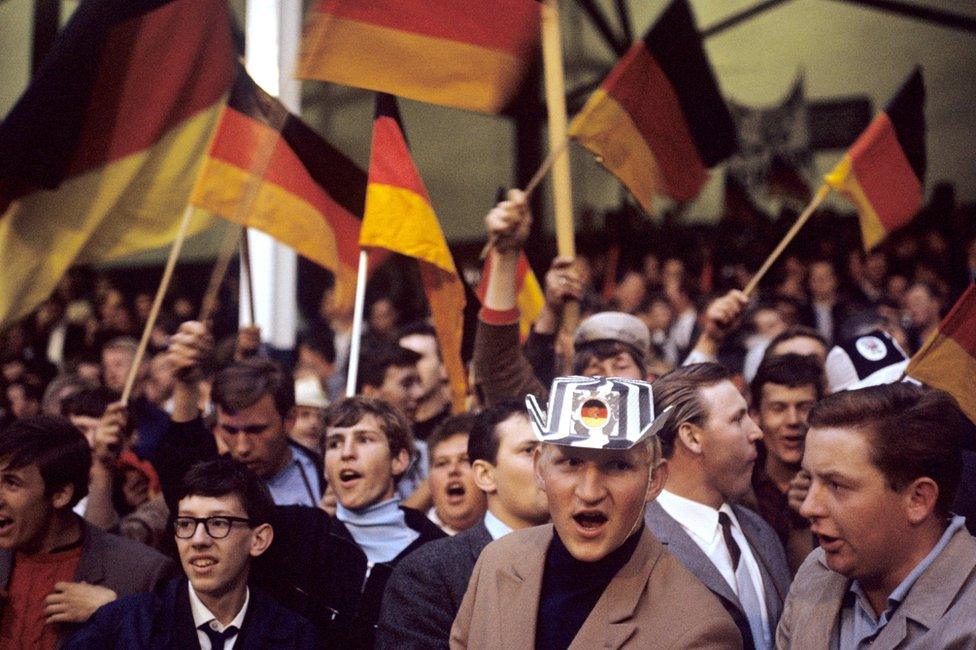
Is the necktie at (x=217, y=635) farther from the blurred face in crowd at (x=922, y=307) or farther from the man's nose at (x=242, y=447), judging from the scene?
the blurred face in crowd at (x=922, y=307)

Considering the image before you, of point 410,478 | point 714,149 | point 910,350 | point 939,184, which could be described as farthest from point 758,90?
point 410,478

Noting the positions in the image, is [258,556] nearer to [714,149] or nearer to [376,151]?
[376,151]

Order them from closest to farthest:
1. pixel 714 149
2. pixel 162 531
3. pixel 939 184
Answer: pixel 162 531 < pixel 714 149 < pixel 939 184

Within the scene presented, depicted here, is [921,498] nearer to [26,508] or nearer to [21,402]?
[26,508]

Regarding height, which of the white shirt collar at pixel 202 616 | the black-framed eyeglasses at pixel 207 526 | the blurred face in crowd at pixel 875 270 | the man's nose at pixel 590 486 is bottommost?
the white shirt collar at pixel 202 616

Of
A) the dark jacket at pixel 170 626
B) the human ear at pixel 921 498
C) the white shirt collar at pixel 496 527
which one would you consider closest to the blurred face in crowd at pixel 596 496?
the human ear at pixel 921 498

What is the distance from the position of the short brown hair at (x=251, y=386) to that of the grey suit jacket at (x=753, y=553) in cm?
183

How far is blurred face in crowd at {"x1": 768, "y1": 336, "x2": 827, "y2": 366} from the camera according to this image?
18.6 ft

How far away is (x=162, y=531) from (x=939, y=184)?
11608mm

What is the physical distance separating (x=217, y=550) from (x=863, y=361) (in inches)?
108

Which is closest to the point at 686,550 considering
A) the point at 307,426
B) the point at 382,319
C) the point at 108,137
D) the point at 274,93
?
the point at 307,426

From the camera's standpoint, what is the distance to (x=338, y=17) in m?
5.05

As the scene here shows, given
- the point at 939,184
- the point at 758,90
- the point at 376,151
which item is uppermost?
the point at 758,90

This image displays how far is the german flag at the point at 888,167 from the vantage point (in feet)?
19.5
